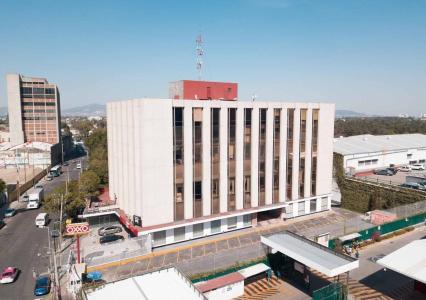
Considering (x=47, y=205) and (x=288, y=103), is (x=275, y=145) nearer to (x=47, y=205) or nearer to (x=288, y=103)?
(x=288, y=103)

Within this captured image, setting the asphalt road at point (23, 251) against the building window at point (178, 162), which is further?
the building window at point (178, 162)

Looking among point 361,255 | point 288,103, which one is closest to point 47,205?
point 288,103

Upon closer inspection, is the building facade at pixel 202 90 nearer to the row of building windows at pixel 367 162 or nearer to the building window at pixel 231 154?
the building window at pixel 231 154

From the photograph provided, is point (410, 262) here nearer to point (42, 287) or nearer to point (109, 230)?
point (42, 287)

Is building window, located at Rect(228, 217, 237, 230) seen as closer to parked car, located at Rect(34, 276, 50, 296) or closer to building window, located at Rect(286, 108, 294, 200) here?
building window, located at Rect(286, 108, 294, 200)

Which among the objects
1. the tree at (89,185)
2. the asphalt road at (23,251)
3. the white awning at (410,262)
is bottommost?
the asphalt road at (23,251)

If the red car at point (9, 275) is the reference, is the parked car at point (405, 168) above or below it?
above

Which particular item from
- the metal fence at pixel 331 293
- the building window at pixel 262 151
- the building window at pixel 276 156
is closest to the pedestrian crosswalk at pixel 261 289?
the metal fence at pixel 331 293

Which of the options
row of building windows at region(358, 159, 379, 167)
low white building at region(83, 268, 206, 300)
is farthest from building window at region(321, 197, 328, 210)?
low white building at region(83, 268, 206, 300)
